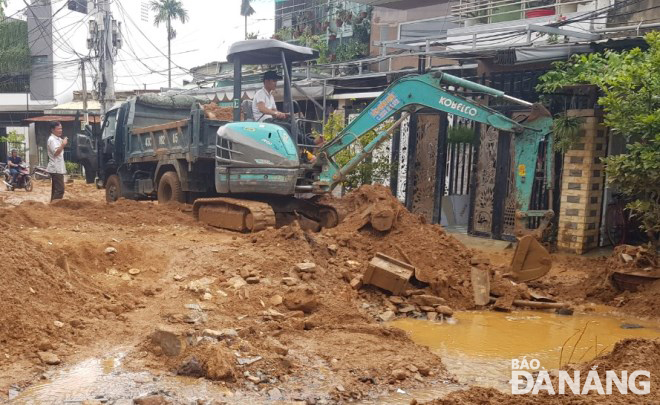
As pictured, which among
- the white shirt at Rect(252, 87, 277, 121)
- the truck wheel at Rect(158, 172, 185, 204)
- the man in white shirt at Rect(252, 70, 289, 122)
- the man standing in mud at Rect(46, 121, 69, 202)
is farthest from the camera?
the man standing in mud at Rect(46, 121, 69, 202)

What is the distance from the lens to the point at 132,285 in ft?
24.4

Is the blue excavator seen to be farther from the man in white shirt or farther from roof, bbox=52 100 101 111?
roof, bbox=52 100 101 111

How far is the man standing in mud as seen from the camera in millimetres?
13375

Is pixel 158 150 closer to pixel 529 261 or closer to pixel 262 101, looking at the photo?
pixel 262 101

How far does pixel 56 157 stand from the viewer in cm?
1343

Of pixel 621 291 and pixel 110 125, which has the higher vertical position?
pixel 110 125

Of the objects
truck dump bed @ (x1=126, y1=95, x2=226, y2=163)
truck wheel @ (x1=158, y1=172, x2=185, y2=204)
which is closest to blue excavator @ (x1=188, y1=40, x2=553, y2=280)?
truck dump bed @ (x1=126, y1=95, x2=226, y2=163)

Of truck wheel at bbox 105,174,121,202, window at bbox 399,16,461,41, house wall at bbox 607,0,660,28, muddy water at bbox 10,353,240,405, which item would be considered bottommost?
muddy water at bbox 10,353,240,405

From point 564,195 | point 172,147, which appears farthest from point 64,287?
point 564,195

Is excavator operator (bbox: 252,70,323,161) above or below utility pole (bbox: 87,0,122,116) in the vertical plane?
below

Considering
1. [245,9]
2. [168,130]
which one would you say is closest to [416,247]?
[168,130]

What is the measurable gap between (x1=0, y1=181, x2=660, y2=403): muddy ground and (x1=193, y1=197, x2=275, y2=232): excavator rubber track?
Answer: 0.30m

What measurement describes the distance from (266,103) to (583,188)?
541cm

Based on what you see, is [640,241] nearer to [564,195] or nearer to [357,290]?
[564,195]
